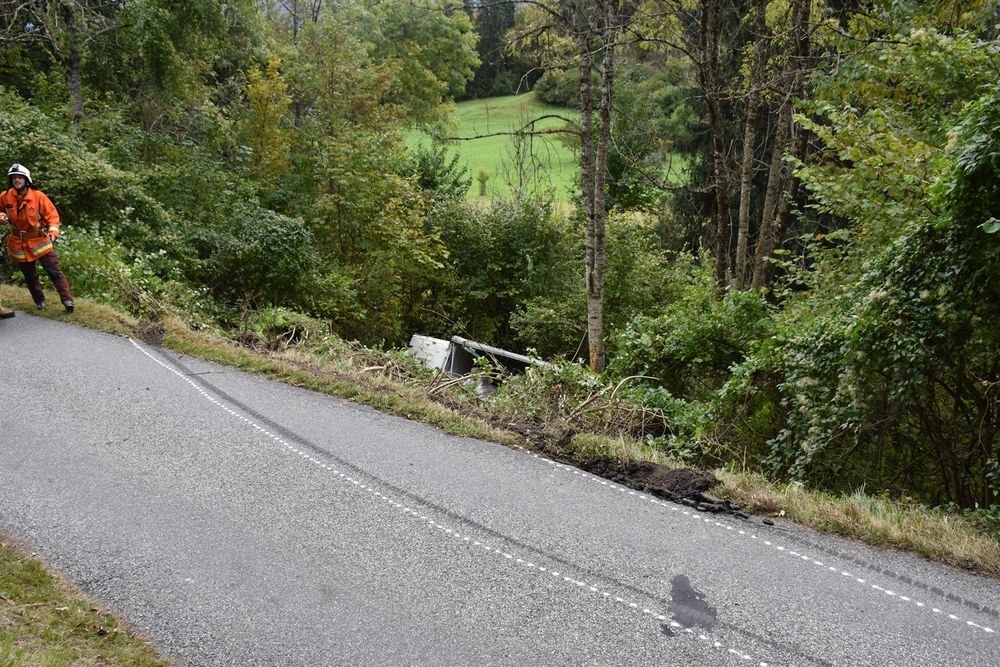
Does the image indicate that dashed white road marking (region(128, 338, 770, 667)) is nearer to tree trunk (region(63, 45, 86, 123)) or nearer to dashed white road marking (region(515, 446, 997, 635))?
dashed white road marking (region(515, 446, 997, 635))

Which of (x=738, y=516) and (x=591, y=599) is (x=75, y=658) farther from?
(x=738, y=516)

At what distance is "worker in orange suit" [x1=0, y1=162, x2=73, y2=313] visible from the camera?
9.01 m

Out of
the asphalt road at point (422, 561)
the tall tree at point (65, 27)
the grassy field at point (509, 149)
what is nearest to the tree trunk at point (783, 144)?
the grassy field at point (509, 149)

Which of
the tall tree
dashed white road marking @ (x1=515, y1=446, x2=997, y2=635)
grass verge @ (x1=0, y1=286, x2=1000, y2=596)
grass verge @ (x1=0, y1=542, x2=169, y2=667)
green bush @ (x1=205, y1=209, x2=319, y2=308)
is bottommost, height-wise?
dashed white road marking @ (x1=515, y1=446, x2=997, y2=635)

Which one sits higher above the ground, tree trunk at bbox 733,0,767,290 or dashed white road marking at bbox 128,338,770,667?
tree trunk at bbox 733,0,767,290

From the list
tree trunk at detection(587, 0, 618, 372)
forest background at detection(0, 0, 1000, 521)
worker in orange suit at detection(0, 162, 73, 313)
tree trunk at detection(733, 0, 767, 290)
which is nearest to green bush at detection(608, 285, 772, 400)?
forest background at detection(0, 0, 1000, 521)

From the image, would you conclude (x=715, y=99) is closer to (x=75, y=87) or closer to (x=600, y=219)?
(x=600, y=219)

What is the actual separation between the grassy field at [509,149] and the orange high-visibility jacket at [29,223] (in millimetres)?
6277


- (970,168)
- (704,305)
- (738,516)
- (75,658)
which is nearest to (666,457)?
(738,516)

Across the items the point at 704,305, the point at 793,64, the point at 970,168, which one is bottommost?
the point at 704,305

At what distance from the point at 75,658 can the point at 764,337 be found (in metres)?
8.00

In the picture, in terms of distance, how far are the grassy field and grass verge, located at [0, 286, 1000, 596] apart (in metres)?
5.41

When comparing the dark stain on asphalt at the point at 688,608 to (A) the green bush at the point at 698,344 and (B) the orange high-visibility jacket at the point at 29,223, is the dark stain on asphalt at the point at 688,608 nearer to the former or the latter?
(A) the green bush at the point at 698,344

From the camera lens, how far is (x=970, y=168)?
5.07 metres
